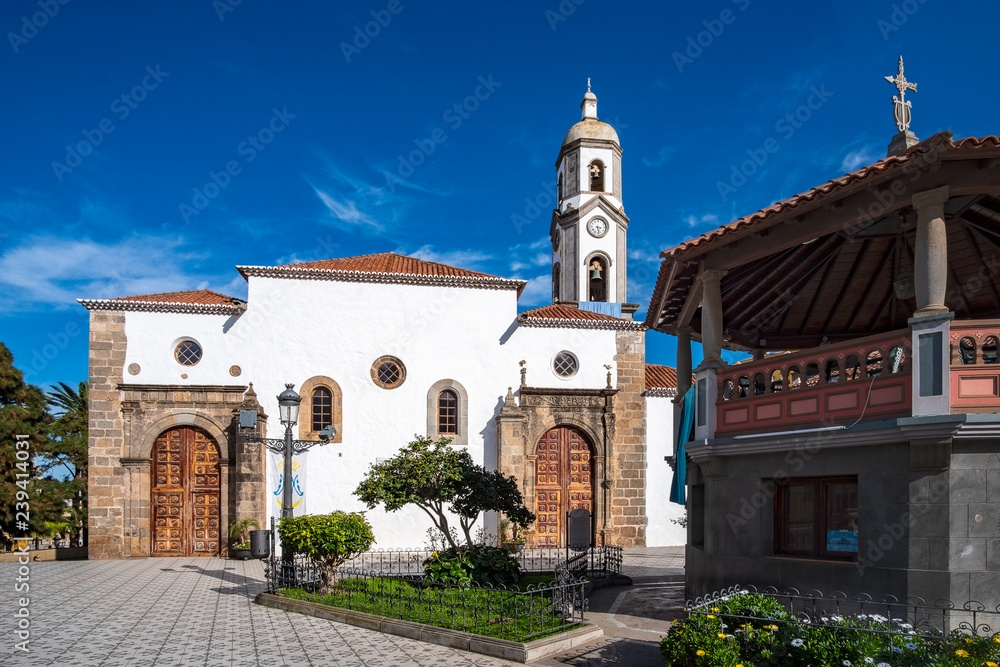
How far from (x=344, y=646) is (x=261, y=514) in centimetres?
1163

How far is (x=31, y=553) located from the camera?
2177cm

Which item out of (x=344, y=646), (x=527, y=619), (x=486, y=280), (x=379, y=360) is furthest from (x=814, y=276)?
(x=379, y=360)

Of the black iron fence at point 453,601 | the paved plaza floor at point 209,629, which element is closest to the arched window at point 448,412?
the paved plaza floor at point 209,629

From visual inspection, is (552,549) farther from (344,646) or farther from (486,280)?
(344,646)

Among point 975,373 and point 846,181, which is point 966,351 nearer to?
point 975,373

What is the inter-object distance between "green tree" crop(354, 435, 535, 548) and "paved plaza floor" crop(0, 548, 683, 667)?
9.38 feet

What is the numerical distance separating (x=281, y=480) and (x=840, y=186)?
17811mm

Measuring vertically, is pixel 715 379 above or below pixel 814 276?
below

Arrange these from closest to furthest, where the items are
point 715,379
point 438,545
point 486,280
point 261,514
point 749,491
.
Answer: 1. point 749,491
2. point 715,379
3. point 261,514
4. point 438,545
5. point 486,280

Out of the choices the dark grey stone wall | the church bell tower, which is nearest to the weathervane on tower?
the dark grey stone wall

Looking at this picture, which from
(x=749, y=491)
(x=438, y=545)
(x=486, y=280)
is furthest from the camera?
(x=486, y=280)

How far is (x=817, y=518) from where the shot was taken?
374 inches

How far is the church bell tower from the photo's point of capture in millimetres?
31109

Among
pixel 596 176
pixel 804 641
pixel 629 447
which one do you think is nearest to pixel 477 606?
pixel 804 641
